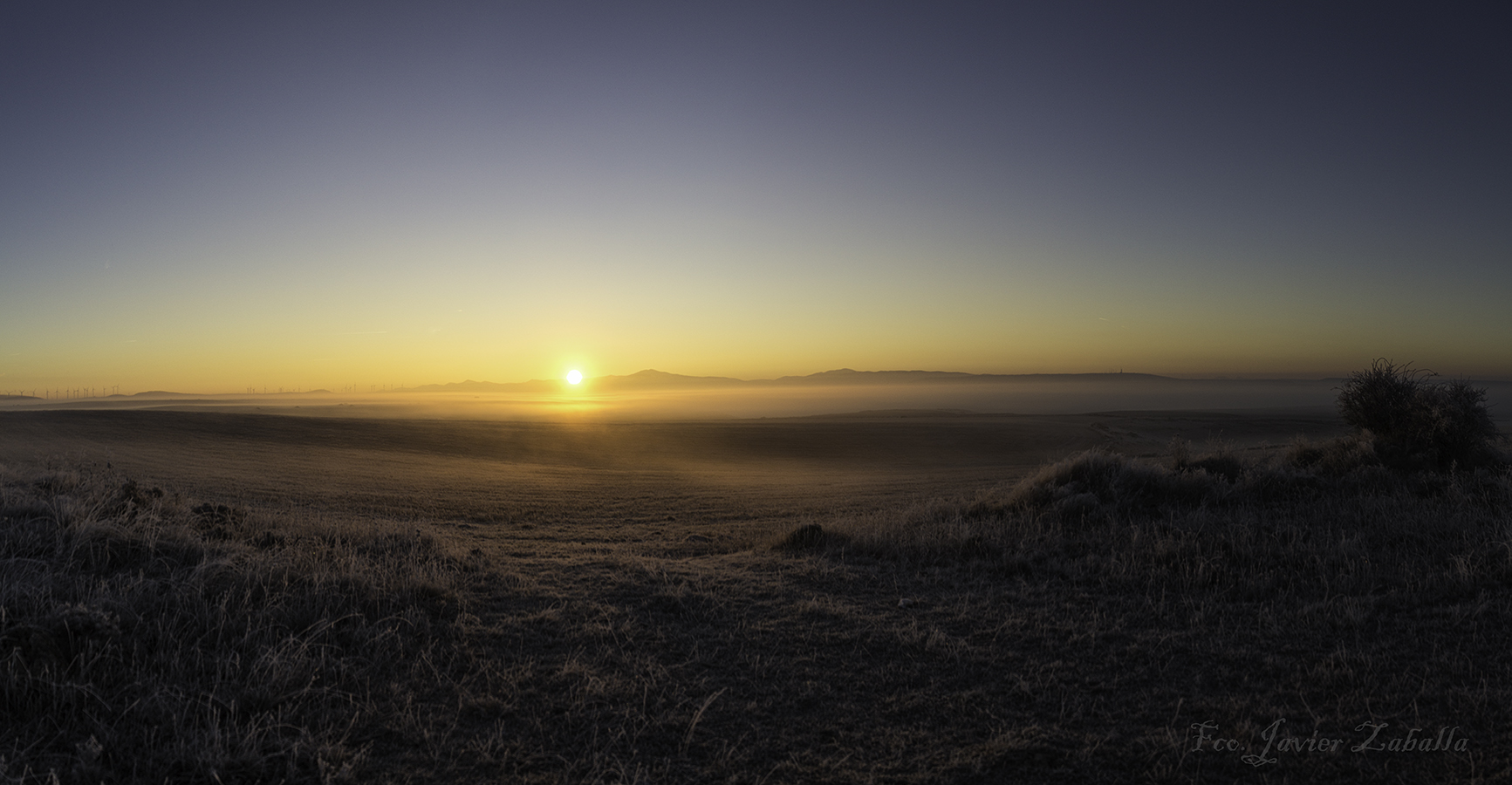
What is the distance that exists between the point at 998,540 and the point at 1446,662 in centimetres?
435

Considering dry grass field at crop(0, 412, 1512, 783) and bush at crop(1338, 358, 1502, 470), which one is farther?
bush at crop(1338, 358, 1502, 470)

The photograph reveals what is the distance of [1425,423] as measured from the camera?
13.4m

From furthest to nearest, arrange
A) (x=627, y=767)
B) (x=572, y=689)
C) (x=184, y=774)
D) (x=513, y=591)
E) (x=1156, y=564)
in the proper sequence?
(x=1156, y=564) < (x=513, y=591) < (x=572, y=689) < (x=627, y=767) < (x=184, y=774)

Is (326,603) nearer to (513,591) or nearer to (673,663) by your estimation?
(513,591)

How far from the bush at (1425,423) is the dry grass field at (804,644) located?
225cm

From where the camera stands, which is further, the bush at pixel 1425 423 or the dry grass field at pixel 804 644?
the bush at pixel 1425 423

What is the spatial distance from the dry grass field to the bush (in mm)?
2249

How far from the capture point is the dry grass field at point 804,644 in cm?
390

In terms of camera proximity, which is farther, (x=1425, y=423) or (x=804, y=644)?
(x=1425, y=423)

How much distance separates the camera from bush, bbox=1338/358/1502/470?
43.2 feet

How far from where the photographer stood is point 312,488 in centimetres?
1995

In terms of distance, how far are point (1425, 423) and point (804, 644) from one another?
47.0 ft

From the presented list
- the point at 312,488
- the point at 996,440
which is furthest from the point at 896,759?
the point at 996,440

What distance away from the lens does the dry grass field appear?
390cm
